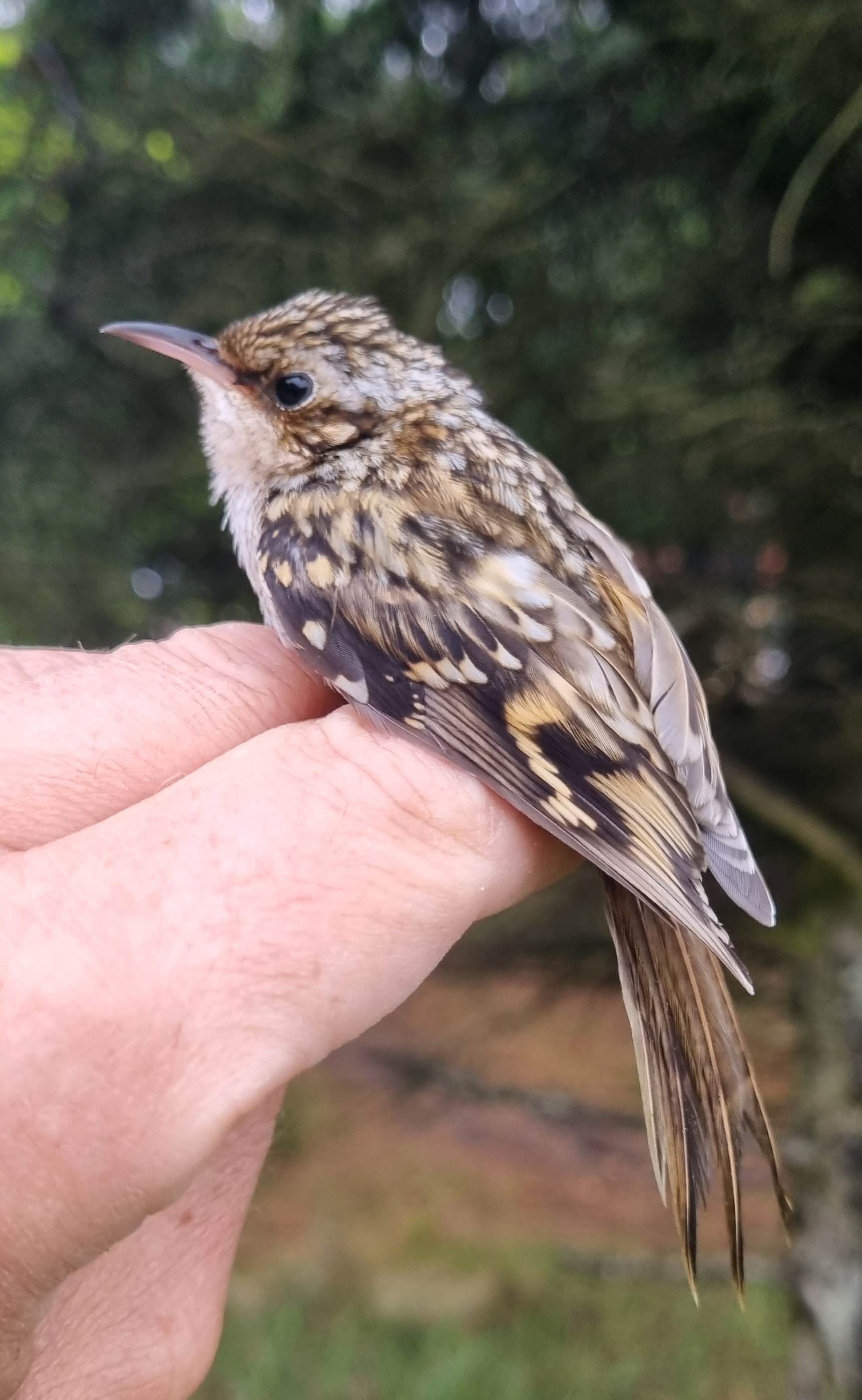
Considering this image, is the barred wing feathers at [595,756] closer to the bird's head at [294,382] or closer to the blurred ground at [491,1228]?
the bird's head at [294,382]

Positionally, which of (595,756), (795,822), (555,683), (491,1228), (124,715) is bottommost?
(491,1228)

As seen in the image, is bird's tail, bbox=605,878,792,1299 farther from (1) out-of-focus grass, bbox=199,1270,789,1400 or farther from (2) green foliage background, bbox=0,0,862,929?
(1) out-of-focus grass, bbox=199,1270,789,1400

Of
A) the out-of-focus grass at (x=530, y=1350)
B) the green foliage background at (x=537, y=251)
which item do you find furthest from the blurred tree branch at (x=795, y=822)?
the out-of-focus grass at (x=530, y=1350)

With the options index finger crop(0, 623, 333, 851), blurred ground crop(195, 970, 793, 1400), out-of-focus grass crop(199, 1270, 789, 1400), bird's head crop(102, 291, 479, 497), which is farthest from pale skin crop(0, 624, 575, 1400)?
out-of-focus grass crop(199, 1270, 789, 1400)

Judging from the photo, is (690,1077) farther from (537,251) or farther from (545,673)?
(537,251)

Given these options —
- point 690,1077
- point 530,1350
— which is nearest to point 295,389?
point 690,1077

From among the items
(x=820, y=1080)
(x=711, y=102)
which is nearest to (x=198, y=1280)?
(x=820, y=1080)
